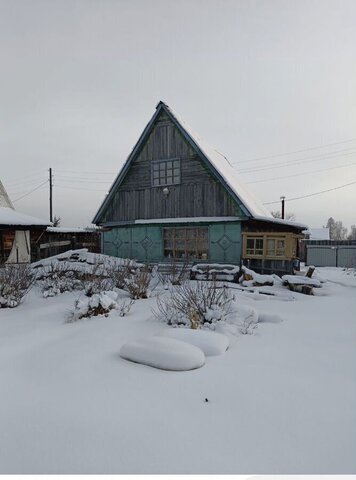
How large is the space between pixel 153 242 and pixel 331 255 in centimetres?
2087

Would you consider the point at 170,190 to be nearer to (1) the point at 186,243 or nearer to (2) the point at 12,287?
(1) the point at 186,243

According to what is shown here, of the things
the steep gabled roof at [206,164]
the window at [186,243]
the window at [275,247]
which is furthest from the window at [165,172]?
the window at [275,247]

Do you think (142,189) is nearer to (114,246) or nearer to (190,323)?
(114,246)

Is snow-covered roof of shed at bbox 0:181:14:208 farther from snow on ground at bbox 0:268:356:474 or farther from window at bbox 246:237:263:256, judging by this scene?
snow on ground at bbox 0:268:356:474

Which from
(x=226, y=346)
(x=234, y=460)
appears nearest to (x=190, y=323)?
(x=226, y=346)

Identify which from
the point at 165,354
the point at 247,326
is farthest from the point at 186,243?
the point at 165,354

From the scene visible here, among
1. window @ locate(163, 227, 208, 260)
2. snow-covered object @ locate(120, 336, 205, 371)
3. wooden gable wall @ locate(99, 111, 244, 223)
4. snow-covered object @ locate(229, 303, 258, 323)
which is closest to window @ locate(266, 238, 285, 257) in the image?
wooden gable wall @ locate(99, 111, 244, 223)

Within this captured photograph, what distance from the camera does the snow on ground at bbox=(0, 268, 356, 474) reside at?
7.81 ft

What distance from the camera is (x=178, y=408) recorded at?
10.1 ft

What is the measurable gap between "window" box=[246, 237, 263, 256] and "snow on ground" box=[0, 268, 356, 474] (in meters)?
7.16

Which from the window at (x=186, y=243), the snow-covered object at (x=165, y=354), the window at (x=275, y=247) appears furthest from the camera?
the window at (x=186, y=243)

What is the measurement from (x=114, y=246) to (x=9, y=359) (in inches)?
442

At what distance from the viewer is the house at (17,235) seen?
15711mm

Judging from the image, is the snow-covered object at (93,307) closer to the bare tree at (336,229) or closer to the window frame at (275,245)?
the window frame at (275,245)
